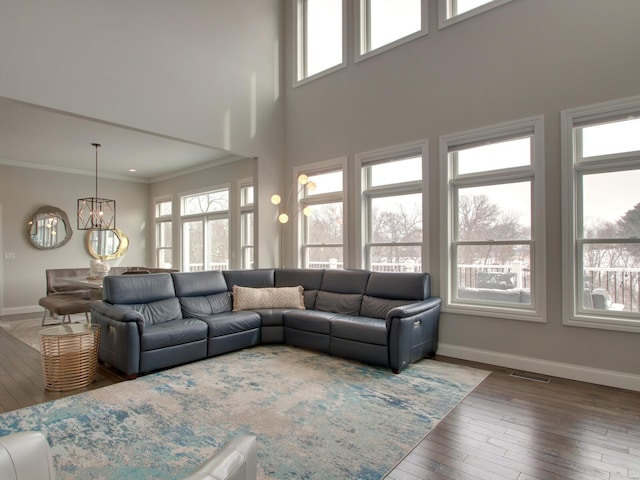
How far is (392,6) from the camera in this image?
4.94 metres

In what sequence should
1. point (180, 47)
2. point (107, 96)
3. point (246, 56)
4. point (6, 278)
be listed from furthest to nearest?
point (6, 278) → point (246, 56) → point (180, 47) → point (107, 96)

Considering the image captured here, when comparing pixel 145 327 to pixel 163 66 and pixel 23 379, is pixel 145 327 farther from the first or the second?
pixel 163 66

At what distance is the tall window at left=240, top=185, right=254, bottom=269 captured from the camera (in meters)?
7.12

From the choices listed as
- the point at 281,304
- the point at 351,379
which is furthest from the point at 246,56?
the point at 351,379

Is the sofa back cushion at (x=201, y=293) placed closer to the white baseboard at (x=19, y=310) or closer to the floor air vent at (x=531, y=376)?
the floor air vent at (x=531, y=376)

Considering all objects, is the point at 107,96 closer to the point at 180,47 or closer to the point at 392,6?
the point at 180,47

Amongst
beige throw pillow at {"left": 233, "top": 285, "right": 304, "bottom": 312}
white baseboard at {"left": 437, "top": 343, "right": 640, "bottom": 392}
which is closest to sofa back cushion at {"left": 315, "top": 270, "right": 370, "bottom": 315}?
beige throw pillow at {"left": 233, "top": 285, "right": 304, "bottom": 312}

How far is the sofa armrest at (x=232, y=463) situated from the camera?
89 centimetres

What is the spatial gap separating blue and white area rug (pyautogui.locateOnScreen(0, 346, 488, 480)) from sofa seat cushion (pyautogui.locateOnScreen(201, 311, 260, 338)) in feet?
1.37

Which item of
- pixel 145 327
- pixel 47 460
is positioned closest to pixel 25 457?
pixel 47 460

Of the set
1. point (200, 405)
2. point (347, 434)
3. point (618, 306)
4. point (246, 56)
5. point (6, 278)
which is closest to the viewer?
point (347, 434)

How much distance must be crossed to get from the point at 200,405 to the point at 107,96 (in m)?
3.35

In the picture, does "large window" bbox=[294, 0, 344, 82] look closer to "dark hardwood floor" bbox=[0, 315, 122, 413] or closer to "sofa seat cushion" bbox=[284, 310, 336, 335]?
"sofa seat cushion" bbox=[284, 310, 336, 335]

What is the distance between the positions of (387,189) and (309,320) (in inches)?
77.8
